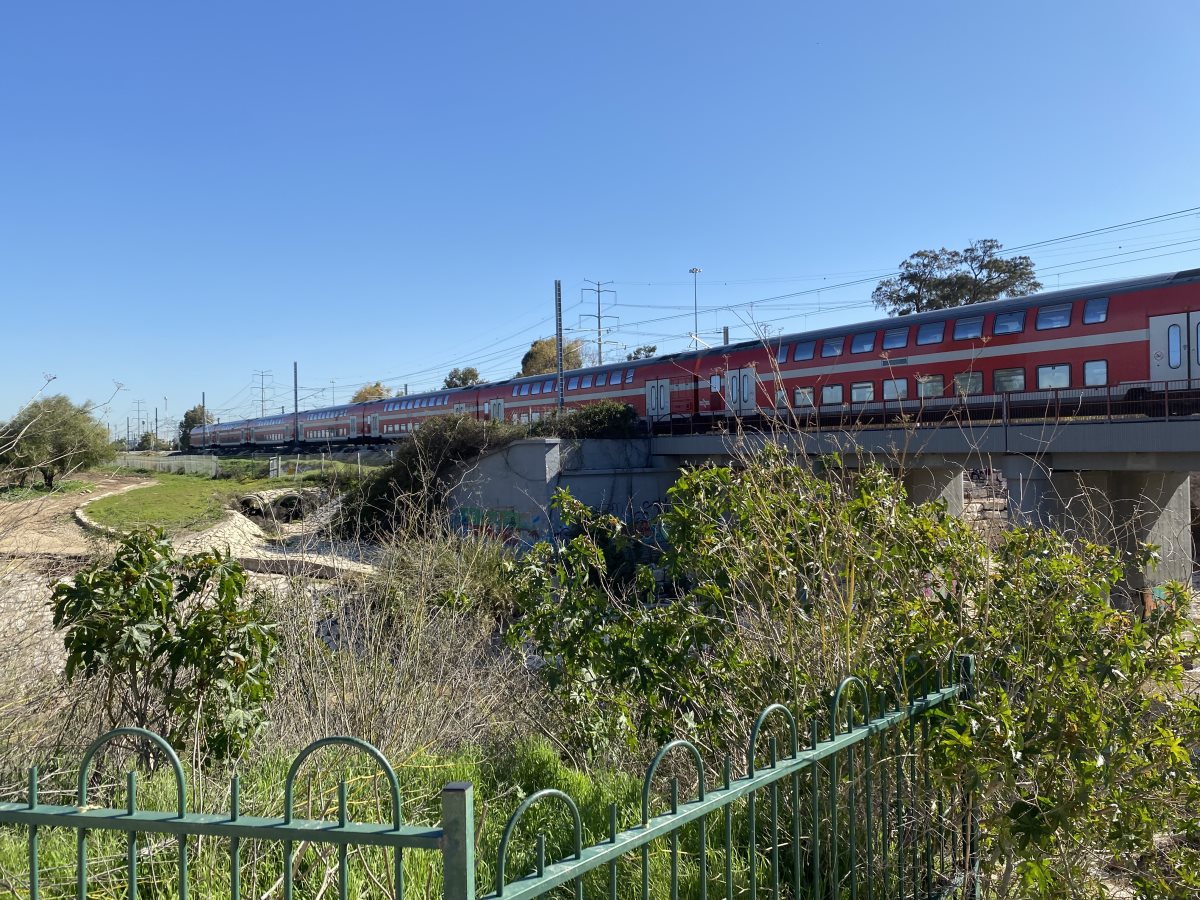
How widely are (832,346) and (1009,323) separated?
4782 mm

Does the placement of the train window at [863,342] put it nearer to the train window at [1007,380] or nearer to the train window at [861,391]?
the train window at [861,391]

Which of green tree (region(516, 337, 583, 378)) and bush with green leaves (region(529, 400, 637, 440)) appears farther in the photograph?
green tree (region(516, 337, 583, 378))

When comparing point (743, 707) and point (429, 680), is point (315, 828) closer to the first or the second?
point (743, 707)

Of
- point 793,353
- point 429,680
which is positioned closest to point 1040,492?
point 793,353

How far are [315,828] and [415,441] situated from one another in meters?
24.9

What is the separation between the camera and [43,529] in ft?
22.4

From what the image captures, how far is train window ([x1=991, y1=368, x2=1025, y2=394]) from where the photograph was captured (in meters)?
18.7

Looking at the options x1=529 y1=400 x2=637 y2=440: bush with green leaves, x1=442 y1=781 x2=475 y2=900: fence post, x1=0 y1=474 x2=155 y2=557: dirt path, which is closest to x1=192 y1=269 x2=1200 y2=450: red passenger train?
x1=529 y1=400 x2=637 y2=440: bush with green leaves

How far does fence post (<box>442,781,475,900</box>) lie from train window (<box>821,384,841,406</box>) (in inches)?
845

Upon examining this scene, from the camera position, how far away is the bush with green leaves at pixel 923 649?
312 cm

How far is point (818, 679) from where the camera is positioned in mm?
4242

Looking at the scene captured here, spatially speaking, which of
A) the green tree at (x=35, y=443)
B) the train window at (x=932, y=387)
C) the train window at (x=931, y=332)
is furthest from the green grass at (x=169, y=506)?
the train window at (x=931, y=332)

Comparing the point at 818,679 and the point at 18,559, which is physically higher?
the point at 18,559

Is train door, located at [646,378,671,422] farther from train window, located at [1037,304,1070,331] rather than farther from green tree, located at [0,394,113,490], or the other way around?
green tree, located at [0,394,113,490]
